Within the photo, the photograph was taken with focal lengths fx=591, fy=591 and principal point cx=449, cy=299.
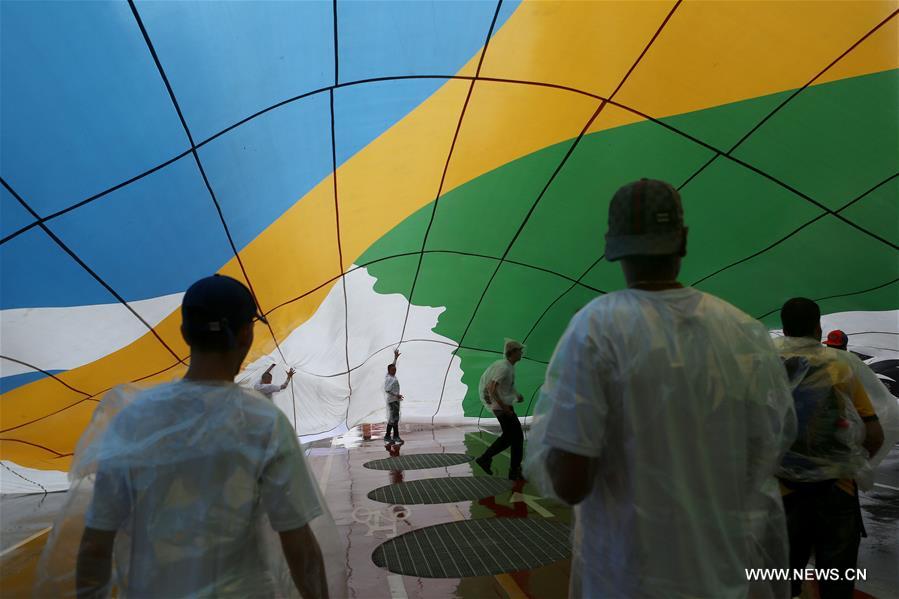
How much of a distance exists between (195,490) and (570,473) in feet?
3.67

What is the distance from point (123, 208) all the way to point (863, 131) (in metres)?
9.43

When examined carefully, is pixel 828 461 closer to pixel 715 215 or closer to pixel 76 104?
pixel 715 215

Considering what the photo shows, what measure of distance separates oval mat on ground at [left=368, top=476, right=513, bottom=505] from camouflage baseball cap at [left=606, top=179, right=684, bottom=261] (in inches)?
271

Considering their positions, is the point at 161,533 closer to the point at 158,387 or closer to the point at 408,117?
the point at 158,387

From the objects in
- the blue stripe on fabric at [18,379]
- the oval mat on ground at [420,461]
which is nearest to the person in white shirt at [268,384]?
the oval mat on ground at [420,461]

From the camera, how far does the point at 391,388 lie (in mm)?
14141

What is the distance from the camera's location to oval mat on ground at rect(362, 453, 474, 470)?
1148 cm

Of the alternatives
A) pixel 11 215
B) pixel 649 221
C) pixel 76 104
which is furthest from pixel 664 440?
pixel 11 215

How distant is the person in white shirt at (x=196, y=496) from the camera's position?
5.65 feet

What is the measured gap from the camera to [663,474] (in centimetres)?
177

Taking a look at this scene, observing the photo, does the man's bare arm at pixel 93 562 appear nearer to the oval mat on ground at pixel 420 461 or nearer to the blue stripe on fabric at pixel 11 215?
the blue stripe on fabric at pixel 11 215

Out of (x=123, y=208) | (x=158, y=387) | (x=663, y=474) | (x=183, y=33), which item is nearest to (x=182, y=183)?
(x=123, y=208)

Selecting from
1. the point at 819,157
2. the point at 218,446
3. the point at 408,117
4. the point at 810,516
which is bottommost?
the point at 810,516

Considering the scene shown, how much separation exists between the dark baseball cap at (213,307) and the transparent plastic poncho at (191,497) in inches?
7.7
